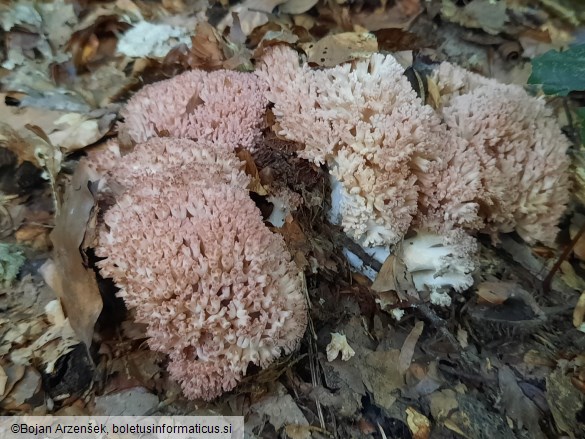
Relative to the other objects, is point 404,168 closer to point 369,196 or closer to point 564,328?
point 369,196

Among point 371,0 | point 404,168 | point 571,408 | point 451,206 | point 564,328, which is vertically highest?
point 371,0

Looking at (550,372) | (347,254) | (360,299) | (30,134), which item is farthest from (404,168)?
(30,134)

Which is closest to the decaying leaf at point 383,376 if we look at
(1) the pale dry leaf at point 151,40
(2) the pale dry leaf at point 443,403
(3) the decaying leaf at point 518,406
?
(2) the pale dry leaf at point 443,403

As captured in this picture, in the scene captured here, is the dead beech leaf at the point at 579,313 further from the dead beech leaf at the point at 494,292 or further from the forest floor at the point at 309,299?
the dead beech leaf at the point at 494,292

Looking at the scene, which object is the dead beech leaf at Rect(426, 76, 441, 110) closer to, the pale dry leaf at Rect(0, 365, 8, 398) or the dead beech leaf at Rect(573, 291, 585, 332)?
the dead beech leaf at Rect(573, 291, 585, 332)

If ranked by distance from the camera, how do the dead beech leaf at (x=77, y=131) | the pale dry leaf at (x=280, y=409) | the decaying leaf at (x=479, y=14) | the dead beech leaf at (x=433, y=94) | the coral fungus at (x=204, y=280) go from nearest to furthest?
the coral fungus at (x=204, y=280), the pale dry leaf at (x=280, y=409), the dead beech leaf at (x=433, y=94), the dead beech leaf at (x=77, y=131), the decaying leaf at (x=479, y=14)

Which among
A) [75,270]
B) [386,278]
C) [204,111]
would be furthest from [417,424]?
[204,111]

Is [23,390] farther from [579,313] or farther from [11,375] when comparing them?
[579,313]
